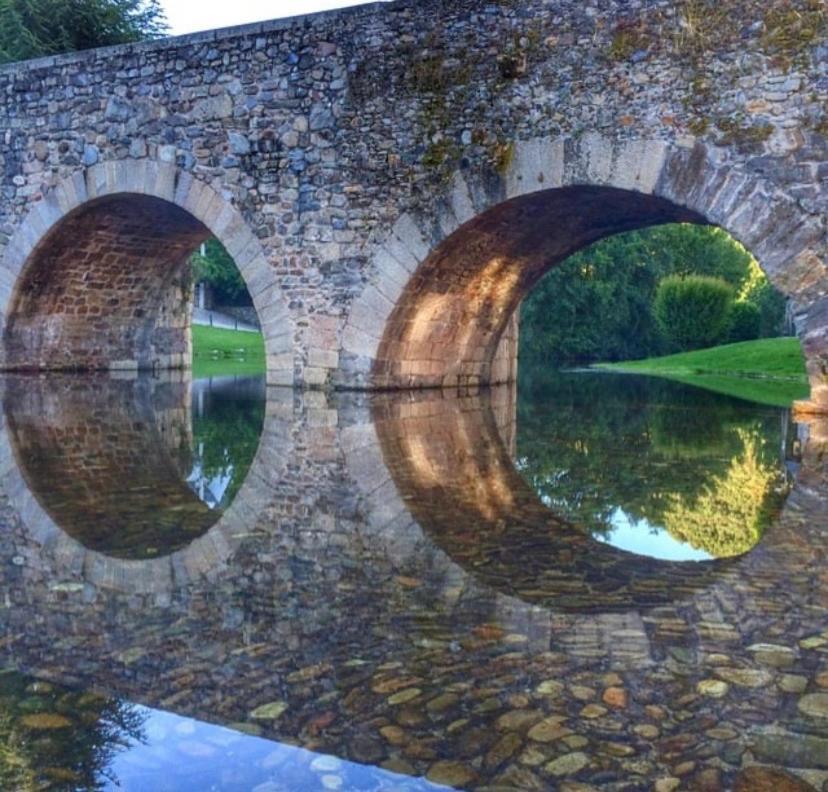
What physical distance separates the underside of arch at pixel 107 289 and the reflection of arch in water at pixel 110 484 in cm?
383

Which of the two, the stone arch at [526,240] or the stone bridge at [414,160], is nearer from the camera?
the stone arch at [526,240]

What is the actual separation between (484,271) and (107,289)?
22.2 ft

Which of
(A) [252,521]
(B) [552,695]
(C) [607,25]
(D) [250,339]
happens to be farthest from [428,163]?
(D) [250,339]

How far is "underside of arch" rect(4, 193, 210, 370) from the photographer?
13.8m

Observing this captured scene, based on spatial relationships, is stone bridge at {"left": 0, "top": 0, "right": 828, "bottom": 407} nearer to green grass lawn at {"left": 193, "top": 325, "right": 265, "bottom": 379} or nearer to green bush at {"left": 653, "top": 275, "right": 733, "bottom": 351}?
green grass lawn at {"left": 193, "top": 325, "right": 265, "bottom": 379}

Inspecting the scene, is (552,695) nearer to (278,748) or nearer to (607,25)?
(278,748)

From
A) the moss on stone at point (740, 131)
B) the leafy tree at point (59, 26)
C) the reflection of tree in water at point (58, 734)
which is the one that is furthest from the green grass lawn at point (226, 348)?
the reflection of tree in water at point (58, 734)

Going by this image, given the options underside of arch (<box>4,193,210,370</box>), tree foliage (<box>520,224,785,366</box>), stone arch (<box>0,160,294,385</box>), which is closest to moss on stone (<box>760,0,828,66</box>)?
stone arch (<box>0,160,294,385</box>)

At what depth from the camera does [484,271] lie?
39.4 ft

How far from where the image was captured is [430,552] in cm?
397

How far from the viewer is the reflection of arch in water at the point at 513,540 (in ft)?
11.3

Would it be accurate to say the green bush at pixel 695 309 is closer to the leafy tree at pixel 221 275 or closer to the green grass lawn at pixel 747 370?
the green grass lawn at pixel 747 370

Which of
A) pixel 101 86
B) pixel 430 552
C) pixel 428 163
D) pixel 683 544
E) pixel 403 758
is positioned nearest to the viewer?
pixel 403 758

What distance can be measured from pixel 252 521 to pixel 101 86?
397 inches
